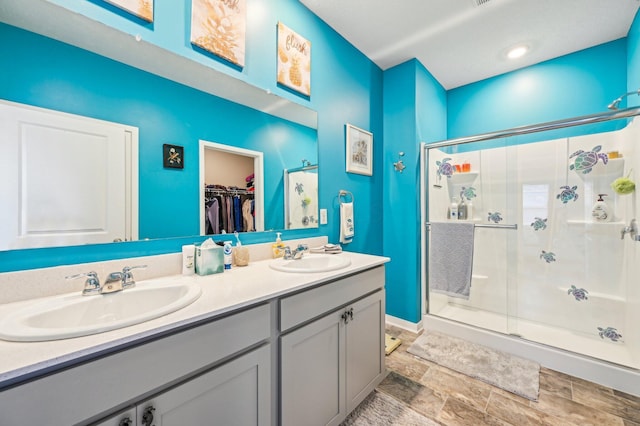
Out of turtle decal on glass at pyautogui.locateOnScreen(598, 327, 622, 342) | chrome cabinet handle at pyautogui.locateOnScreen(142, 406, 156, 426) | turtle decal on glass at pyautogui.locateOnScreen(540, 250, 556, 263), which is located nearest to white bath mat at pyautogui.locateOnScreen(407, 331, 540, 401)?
turtle decal on glass at pyautogui.locateOnScreen(598, 327, 622, 342)

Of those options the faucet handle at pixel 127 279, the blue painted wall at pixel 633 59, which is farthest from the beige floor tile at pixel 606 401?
the faucet handle at pixel 127 279

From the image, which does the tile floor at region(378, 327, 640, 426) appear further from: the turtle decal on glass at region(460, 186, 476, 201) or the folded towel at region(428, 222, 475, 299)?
the turtle decal on glass at region(460, 186, 476, 201)

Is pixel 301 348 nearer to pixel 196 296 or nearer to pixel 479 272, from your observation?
Answer: pixel 196 296

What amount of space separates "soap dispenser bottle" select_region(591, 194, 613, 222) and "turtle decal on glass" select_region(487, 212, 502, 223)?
0.61 m

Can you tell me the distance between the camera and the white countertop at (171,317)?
20.6 inches

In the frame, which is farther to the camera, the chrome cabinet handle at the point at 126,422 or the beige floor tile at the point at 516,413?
the beige floor tile at the point at 516,413

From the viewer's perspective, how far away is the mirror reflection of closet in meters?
1.31

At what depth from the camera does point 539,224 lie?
224cm

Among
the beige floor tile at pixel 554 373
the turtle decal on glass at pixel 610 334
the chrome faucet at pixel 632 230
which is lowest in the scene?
the beige floor tile at pixel 554 373

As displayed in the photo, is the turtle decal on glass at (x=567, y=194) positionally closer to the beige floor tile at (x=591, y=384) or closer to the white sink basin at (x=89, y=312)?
the beige floor tile at (x=591, y=384)

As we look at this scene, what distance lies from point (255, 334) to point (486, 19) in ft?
8.79

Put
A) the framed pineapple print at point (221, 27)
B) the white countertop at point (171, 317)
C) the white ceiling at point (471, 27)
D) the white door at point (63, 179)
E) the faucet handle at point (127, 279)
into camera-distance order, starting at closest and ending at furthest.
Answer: the white countertop at point (171, 317), the white door at point (63, 179), the faucet handle at point (127, 279), the framed pineapple print at point (221, 27), the white ceiling at point (471, 27)

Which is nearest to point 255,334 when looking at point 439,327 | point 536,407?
point 536,407

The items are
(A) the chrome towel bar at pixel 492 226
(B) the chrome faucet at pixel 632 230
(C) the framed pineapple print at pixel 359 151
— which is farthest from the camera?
(A) the chrome towel bar at pixel 492 226
